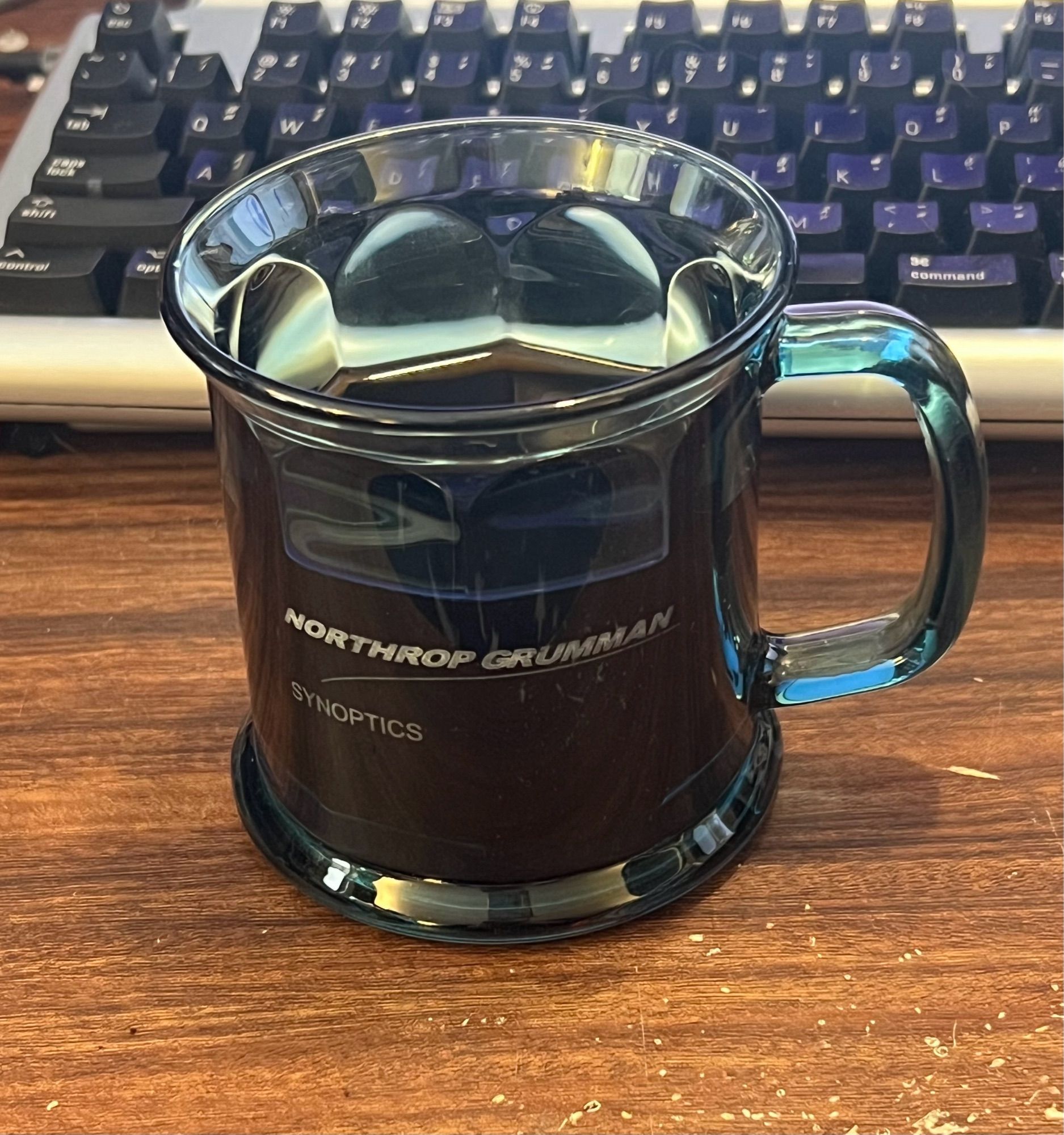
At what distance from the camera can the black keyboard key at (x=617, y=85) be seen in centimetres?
46

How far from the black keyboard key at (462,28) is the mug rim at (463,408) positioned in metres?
0.22

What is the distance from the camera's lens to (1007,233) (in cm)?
41

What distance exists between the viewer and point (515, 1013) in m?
0.27

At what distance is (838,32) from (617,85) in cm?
8

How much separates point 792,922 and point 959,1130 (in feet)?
0.18

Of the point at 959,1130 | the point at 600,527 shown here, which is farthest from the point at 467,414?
the point at 959,1130

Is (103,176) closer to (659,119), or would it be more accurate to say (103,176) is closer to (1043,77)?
(659,119)

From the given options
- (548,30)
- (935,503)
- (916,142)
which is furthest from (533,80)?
(935,503)

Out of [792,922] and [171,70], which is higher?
[171,70]

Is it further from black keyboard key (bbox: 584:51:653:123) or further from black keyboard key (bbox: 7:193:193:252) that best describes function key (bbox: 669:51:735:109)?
black keyboard key (bbox: 7:193:193:252)

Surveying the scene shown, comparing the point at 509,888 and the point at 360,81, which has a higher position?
the point at 360,81

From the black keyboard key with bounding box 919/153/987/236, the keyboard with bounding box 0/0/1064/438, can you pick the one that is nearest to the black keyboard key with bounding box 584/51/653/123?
the keyboard with bounding box 0/0/1064/438

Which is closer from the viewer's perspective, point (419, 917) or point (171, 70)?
point (419, 917)

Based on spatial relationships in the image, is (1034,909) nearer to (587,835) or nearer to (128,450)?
(587,835)
